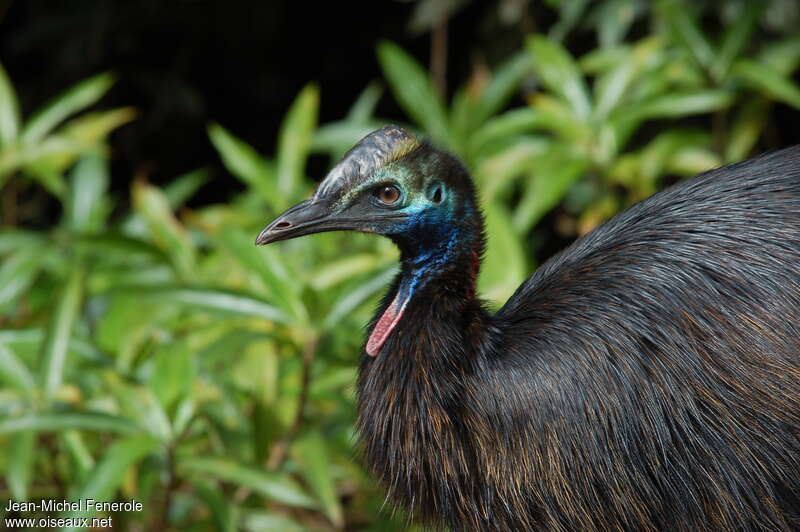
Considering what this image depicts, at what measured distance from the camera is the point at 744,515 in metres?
1.99

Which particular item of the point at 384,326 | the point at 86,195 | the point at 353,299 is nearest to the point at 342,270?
the point at 353,299

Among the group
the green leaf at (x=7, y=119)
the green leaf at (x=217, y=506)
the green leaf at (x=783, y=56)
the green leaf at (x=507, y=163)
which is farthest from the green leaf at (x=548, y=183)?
the green leaf at (x=7, y=119)

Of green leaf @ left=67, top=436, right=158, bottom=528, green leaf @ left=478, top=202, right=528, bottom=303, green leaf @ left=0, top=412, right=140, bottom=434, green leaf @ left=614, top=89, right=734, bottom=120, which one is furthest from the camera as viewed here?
green leaf @ left=614, top=89, right=734, bottom=120

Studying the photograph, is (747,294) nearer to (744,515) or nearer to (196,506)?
(744,515)

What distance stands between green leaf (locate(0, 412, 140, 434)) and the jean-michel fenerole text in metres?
0.18

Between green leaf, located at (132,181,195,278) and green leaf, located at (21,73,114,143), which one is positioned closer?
green leaf, located at (132,181,195,278)

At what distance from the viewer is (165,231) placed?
3.69 m

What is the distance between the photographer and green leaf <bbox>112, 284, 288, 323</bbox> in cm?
294

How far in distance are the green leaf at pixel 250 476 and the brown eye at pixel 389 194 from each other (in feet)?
3.38

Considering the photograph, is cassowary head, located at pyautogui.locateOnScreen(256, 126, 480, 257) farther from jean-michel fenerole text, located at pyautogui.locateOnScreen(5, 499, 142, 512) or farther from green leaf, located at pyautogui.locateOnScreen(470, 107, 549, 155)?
green leaf, located at pyautogui.locateOnScreen(470, 107, 549, 155)

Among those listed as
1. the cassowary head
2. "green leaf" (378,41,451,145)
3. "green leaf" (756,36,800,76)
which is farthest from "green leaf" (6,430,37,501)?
"green leaf" (756,36,800,76)

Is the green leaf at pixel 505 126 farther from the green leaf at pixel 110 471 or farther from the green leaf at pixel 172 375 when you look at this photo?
the green leaf at pixel 110 471

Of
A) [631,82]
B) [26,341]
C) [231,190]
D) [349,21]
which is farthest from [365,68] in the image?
[26,341]

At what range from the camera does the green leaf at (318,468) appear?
2912mm
